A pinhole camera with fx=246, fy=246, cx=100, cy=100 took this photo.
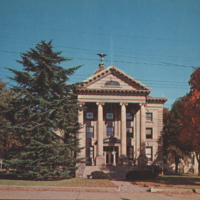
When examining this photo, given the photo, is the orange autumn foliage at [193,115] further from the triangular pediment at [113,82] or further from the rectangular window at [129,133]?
the rectangular window at [129,133]

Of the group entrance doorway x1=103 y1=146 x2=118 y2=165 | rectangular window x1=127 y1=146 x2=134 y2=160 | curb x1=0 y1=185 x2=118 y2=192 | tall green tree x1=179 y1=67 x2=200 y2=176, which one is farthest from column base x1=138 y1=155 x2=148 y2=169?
curb x1=0 y1=185 x2=118 y2=192

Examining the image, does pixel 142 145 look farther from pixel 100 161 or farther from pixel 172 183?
pixel 172 183

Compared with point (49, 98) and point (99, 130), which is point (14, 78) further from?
point (99, 130)

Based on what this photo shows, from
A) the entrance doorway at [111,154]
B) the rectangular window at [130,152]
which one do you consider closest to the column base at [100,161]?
the entrance doorway at [111,154]

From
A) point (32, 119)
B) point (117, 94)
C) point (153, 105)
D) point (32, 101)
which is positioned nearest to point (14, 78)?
point (32, 101)

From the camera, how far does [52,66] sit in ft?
86.9

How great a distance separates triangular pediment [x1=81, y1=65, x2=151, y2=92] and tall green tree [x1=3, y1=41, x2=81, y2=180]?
12.1 m

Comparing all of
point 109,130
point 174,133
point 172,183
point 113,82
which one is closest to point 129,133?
point 109,130

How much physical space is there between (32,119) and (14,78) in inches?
186

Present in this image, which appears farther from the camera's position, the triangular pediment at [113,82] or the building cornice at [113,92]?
the triangular pediment at [113,82]

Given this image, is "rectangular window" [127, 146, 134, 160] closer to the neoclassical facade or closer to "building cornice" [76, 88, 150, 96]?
the neoclassical facade

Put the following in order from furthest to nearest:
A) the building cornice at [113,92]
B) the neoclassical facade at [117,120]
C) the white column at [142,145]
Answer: the building cornice at [113,92]
the neoclassical facade at [117,120]
the white column at [142,145]

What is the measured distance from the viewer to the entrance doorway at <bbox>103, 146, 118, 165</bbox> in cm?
4078

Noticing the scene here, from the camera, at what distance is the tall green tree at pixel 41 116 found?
934 inches
